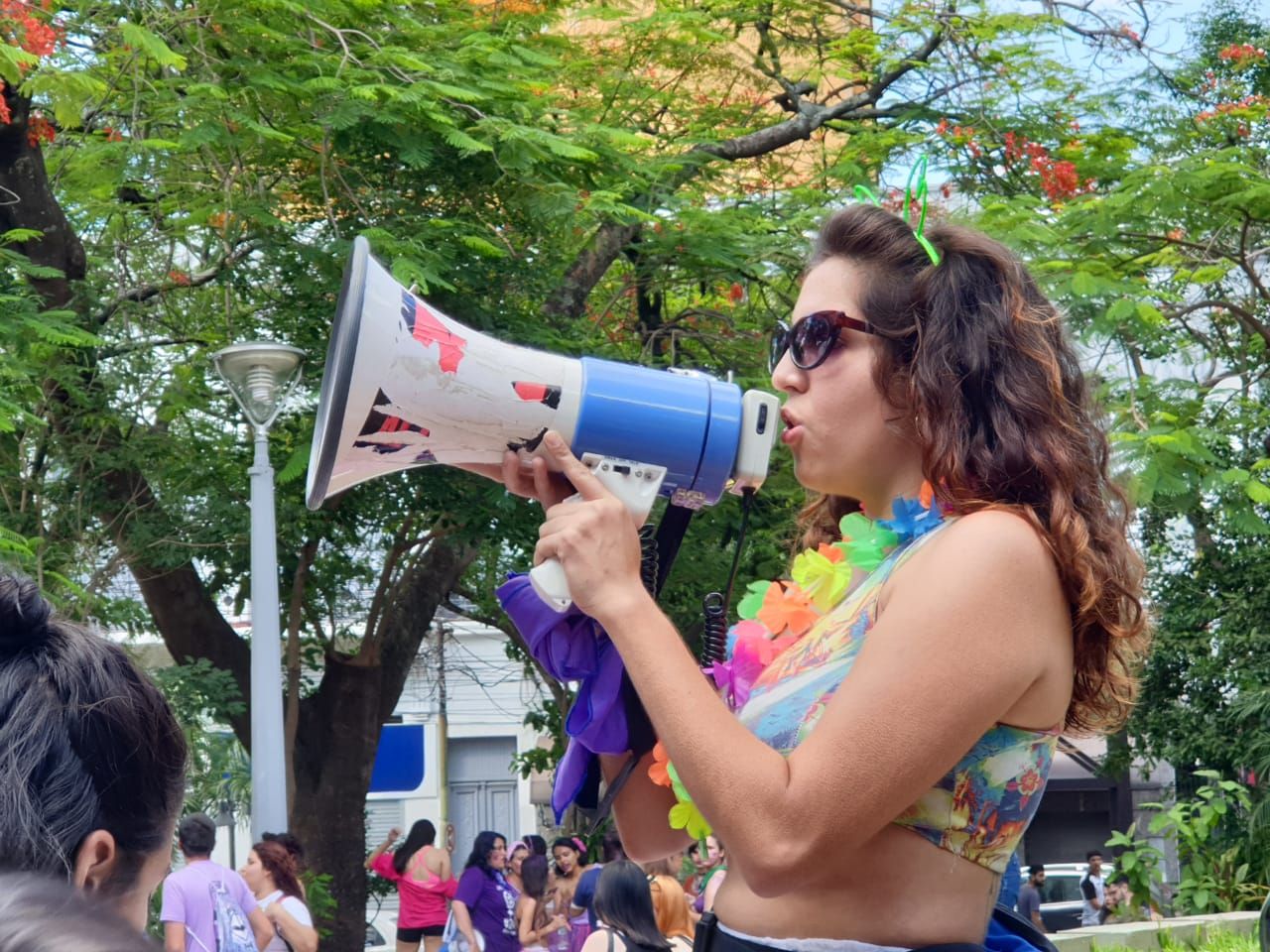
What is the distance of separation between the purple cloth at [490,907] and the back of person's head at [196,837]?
3679 mm

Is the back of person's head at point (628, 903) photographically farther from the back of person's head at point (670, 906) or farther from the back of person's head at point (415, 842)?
the back of person's head at point (415, 842)

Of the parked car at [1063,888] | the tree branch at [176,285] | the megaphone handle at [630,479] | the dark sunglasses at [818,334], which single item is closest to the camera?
the dark sunglasses at [818,334]

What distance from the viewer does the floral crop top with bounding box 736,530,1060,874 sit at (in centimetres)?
162

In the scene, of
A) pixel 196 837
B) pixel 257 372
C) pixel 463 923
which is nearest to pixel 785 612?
pixel 196 837

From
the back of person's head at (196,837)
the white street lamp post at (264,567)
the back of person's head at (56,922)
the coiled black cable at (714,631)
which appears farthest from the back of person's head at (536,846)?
the back of person's head at (56,922)

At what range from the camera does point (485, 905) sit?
9477 mm

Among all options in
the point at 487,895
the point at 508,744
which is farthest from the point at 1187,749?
the point at 508,744

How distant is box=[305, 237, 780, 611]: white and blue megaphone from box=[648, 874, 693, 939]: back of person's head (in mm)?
4506

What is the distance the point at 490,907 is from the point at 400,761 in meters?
16.8

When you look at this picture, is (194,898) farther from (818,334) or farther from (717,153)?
(717,153)

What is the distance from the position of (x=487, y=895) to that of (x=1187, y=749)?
6.45 meters

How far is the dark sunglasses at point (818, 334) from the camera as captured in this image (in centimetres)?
183

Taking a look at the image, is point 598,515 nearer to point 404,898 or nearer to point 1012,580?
point 1012,580

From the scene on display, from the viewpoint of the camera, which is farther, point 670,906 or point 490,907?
point 490,907
